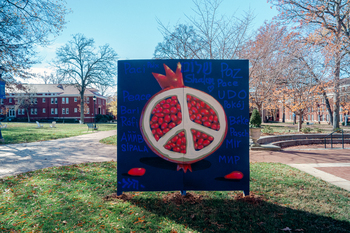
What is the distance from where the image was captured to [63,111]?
180 ft

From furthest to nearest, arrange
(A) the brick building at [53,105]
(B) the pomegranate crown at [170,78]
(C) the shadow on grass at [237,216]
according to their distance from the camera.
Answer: (A) the brick building at [53,105], (B) the pomegranate crown at [170,78], (C) the shadow on grass at [237,216]

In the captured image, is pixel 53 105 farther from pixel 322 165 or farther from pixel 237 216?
pixel 237 216

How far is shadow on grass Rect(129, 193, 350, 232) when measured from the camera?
10.6 feet

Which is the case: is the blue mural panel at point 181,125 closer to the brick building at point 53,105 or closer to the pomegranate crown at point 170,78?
the pomegranate crown at point 170,78

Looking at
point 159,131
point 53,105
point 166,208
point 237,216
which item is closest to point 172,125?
point 159,131

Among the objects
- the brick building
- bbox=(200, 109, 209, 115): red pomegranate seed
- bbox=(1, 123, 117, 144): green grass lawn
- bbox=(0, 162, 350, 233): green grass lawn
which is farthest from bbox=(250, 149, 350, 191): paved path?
the brick building

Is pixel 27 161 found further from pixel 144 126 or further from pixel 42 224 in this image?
pixel 144 126

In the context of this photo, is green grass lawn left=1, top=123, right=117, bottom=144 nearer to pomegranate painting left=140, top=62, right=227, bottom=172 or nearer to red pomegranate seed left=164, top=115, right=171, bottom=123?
pomegranate painting left=140, top=62, right=227, bottom=172

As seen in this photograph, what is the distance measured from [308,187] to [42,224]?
5.61 metres

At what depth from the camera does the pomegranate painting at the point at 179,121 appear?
13.8 ft

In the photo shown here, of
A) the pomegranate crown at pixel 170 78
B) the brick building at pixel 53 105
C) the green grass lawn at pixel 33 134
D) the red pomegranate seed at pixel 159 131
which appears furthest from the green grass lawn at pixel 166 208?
the brick building at pixel 53 105

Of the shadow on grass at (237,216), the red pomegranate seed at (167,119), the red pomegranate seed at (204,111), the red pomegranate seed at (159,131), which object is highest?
the red pomegranate seed at (204,111)

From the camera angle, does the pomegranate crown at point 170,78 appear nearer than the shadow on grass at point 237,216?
No

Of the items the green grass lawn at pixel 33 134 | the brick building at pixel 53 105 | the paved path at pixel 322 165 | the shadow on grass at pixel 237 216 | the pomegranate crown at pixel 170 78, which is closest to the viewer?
the shadow on grass at pixel 237 216
